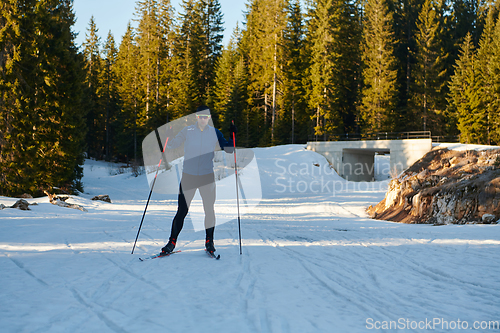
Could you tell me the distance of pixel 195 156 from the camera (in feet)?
15.6

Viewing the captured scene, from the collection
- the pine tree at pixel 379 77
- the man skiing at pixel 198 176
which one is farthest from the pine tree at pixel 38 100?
the pine tree at pixel 379 77

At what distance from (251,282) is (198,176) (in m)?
1.79

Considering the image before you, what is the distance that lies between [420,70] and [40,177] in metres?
39.2

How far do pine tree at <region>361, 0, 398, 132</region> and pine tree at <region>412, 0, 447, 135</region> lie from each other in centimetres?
309

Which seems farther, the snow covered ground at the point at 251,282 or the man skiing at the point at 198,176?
the man skiing at the point at 198,176

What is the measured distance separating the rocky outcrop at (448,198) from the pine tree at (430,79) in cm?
2853

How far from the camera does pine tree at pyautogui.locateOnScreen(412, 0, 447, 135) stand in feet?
121

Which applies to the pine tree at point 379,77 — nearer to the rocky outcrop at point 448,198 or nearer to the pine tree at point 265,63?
the pine tree at point 265,63

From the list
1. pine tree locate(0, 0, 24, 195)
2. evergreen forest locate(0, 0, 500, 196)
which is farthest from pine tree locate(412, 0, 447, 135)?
pine tree locate(0, 0, 24, 195)

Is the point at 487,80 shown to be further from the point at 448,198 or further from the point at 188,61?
the point at 188,61

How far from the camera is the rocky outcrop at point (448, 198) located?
25.7ft

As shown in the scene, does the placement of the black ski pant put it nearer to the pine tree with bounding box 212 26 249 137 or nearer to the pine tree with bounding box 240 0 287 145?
the pine tree with bounding box 240 0 287 145

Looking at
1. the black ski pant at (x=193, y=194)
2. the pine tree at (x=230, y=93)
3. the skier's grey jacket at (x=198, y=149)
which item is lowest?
the black ski pant at (x=193, y=194)

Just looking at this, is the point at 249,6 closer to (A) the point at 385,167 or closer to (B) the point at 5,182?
(A) the point at 385,167
